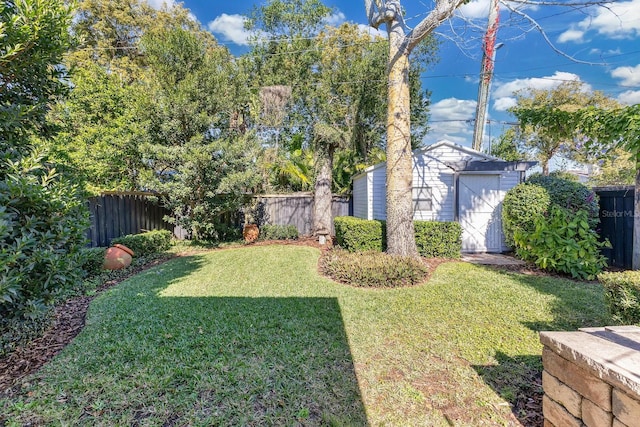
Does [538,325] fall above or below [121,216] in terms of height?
below

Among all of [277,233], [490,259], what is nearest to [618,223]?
[490,259]

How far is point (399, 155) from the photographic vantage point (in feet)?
21.3

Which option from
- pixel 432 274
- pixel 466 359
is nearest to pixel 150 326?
pixel 466 359

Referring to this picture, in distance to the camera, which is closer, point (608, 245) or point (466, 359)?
point (466, 359)

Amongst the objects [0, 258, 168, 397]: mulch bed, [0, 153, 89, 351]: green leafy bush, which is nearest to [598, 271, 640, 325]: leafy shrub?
[0, 153, 89, 351]: green leafy bush

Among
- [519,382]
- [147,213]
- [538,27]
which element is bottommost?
[519,382]

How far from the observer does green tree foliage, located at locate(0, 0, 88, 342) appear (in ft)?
7.75

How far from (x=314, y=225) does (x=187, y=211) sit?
15.5 ft

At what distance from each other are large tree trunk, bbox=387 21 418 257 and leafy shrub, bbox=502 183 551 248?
2.38 metres

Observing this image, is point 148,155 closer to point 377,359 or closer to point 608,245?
point 377,359

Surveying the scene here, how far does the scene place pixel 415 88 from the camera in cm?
1426

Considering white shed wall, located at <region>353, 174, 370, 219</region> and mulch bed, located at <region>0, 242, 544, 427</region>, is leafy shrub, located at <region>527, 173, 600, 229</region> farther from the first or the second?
mulch bed, located at <region>0, 242, 544, 427</region>

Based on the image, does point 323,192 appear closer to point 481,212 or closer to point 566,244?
point 481,212

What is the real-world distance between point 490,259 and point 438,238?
1.45 m
